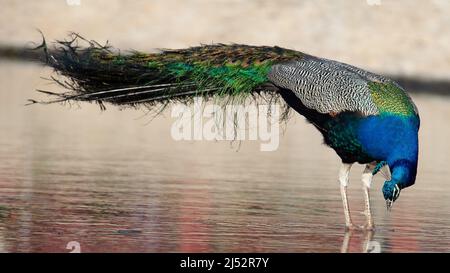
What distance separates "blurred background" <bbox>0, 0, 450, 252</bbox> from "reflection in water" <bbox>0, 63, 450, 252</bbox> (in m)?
0.02

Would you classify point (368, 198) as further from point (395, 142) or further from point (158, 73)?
point (158, 73)

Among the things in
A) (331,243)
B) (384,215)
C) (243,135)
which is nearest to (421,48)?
(243,135)

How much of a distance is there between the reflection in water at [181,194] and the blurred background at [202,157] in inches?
0.8

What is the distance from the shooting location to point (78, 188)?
14453 mm

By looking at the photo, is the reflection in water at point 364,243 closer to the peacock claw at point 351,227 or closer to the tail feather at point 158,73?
the peacock claw at point 351,227

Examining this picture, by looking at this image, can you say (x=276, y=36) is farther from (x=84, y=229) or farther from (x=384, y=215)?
(x=84, y=229)

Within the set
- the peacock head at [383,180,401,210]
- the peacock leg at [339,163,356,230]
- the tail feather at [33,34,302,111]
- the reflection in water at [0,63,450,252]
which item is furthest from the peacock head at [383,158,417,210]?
the tail feather at [33,34,302,111]

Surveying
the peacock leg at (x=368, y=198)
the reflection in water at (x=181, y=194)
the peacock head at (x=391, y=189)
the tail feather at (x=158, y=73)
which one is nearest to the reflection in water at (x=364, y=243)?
the reflection in water at (x=181, y=194)

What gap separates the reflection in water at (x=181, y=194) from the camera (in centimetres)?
1171

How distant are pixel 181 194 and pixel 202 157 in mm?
3635

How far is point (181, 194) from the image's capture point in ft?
47.3

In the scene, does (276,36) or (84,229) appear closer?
(84,229)
